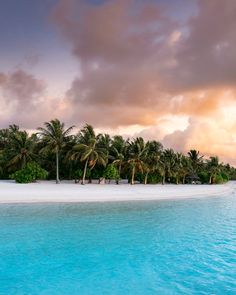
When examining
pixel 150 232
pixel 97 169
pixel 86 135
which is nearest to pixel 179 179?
→ pixel 97 169

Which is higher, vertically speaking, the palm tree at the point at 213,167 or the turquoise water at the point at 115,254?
the palm tree at the point at 213,167

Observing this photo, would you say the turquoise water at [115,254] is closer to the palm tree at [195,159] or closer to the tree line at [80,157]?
the tree line at [80,157]

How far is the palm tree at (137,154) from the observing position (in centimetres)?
5278

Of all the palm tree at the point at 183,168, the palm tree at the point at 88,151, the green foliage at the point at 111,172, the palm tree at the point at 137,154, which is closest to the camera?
the palm tree at the point at 88,151

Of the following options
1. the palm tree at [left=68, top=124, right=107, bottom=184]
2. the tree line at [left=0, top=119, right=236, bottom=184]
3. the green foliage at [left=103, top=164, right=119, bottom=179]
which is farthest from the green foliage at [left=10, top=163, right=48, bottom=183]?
the green foliage at [left=103, top=164, right=119, bottom=179]

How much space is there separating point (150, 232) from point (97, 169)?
38.0 metres

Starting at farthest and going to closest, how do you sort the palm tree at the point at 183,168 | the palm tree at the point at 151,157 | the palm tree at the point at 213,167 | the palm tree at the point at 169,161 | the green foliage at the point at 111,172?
1. the palm tree at the point at 213,167
2. the palm tree at the point at 183,168
3. the palm tree at the point at 169,161
4. the palm tree at the point at 151,157
5. the green foliage at the point at 111,172

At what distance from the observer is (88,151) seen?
1828 inches

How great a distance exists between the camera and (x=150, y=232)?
1569 cm

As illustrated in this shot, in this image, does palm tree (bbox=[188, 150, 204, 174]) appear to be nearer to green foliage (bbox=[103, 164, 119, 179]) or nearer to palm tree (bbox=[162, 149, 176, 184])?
palm tree (bbox=[162, 149, 176, 184])

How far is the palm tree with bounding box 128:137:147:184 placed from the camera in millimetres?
52781

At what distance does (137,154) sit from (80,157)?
10.5 meters

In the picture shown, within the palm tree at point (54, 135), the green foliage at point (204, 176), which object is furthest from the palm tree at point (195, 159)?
the palm tree at point (54, 135)

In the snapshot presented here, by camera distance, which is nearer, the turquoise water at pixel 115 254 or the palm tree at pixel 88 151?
the turquoise water at pixel 115 254
